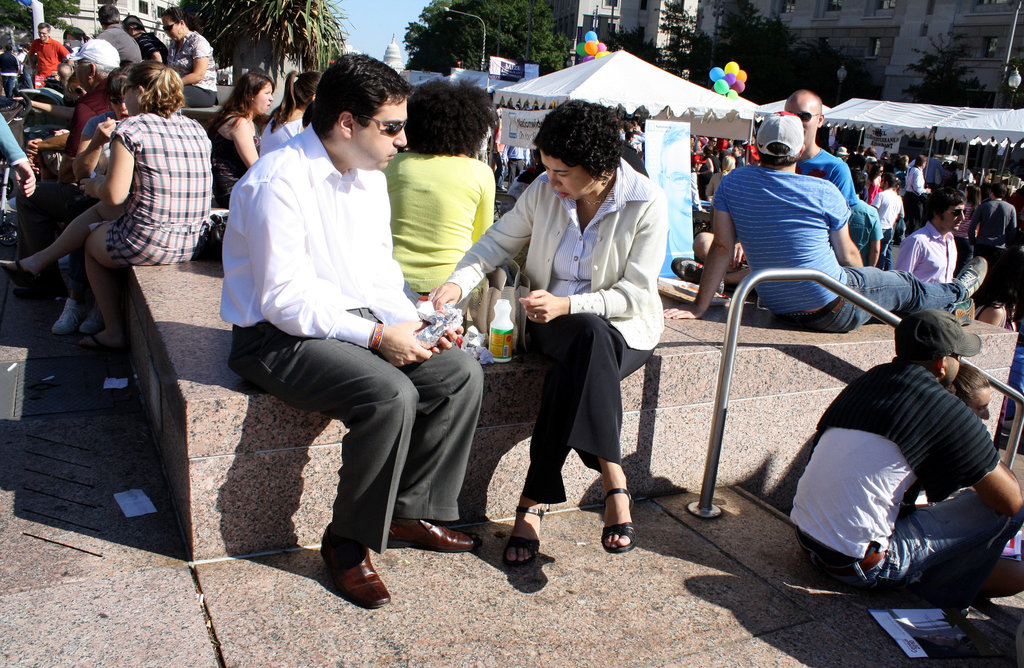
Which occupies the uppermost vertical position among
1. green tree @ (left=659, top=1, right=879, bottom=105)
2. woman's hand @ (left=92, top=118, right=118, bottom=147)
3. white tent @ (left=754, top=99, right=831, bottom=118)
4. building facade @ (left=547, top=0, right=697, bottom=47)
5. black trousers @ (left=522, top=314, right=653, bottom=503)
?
building facade @ (left=547, top=0, right=697, bottom=47)

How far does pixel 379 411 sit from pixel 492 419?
2.55ft

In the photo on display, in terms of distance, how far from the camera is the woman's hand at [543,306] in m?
3.04

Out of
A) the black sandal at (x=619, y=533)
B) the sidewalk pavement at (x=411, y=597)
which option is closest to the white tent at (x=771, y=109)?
the sidewalk pavement at (x=411, y=597)

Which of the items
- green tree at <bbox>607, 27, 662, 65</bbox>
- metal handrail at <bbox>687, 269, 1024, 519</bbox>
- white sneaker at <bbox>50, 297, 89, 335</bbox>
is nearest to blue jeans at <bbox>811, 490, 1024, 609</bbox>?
metal handrail at <bbox>687, 269, 1024, 519</bbox>

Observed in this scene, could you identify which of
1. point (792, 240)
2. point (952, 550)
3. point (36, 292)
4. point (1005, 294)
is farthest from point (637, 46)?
point (952, 550)

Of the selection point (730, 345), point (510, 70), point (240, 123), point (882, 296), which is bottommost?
point (730, 345)

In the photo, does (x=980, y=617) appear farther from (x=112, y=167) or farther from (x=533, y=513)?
(x=112, y=167)

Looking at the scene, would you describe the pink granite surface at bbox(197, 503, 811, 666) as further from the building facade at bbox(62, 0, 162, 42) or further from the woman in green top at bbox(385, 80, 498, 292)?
the building facade at bbox(62, 0, 162, 42)

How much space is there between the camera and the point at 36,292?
577 cm

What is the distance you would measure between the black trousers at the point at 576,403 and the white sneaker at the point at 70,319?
3431mm

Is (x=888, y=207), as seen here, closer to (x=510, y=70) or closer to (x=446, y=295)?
(x=446, y=295)

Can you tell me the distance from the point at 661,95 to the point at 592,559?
966cm

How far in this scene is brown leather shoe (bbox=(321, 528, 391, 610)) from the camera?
263cm

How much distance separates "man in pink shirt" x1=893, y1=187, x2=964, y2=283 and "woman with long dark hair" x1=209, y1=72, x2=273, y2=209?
5.40m
